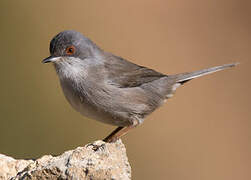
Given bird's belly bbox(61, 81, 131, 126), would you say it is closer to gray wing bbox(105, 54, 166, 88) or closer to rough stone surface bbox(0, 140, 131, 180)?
gray wing bbox(105, 54, 166, 88)

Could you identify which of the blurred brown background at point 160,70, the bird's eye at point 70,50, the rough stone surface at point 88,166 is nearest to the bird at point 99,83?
the bird's eye at point 70,50

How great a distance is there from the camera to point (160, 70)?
10508 millimetres

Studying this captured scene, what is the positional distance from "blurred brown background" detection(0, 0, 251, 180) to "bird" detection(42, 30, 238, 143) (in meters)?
2.61

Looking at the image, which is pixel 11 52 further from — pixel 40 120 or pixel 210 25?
pixel 210 25

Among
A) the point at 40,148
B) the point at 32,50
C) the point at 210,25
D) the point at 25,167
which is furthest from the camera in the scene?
the point at 210,25

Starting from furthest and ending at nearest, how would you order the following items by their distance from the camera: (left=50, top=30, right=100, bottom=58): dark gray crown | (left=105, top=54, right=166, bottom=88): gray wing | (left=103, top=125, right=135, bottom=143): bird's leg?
(left=103, top=125, right=135, bottom=143): bird's leg → (left=105, top=54, right=166, bottom=88): gray wing → (left=50, top=30, right=100, bottom=58): dark gray crown

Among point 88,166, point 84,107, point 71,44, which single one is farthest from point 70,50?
point 88,166

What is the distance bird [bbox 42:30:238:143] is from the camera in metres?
6.06

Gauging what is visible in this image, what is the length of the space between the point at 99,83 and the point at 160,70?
4.45 metres

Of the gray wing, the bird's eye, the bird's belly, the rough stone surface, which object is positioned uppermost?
the bird's eye

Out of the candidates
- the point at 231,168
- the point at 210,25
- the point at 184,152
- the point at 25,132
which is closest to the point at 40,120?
the point at 25,132

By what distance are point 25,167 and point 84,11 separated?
22.1 feet

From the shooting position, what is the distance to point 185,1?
A: 37.8ft

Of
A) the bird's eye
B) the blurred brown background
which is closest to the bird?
the bird's eye
